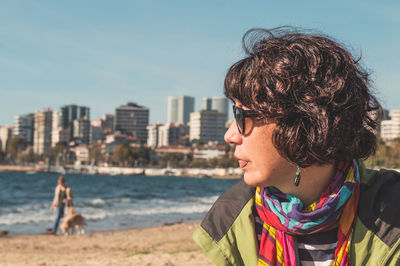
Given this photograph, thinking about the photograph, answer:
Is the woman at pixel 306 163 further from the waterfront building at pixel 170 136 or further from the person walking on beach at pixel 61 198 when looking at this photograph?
the waterfront building at pixel 170 136

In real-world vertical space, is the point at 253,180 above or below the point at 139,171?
above

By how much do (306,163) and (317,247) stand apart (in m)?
0.32

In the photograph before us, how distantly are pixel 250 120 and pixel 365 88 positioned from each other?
1.44ft

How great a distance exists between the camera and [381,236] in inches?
61.5

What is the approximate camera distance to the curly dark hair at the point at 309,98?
154cm

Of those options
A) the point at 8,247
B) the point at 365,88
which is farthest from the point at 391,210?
the point at 8,247

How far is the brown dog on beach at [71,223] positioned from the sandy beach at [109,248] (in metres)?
0.38

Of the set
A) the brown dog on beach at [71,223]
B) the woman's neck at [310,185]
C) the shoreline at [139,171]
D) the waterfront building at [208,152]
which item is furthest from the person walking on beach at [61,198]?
the waterfront building at [208,152]

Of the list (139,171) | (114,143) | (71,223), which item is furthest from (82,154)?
(71,223)

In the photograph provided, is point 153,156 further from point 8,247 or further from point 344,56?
point 344,56

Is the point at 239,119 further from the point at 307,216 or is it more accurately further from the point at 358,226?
the point at 358,226

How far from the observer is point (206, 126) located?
7648 inches

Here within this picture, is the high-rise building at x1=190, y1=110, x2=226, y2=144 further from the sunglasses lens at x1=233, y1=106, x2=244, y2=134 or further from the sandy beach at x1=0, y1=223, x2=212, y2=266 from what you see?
the sunglasses lens at x1=233, y1=106, x2=244, y2=134

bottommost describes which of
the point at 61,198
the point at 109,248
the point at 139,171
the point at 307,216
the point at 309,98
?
the point at 139,171
